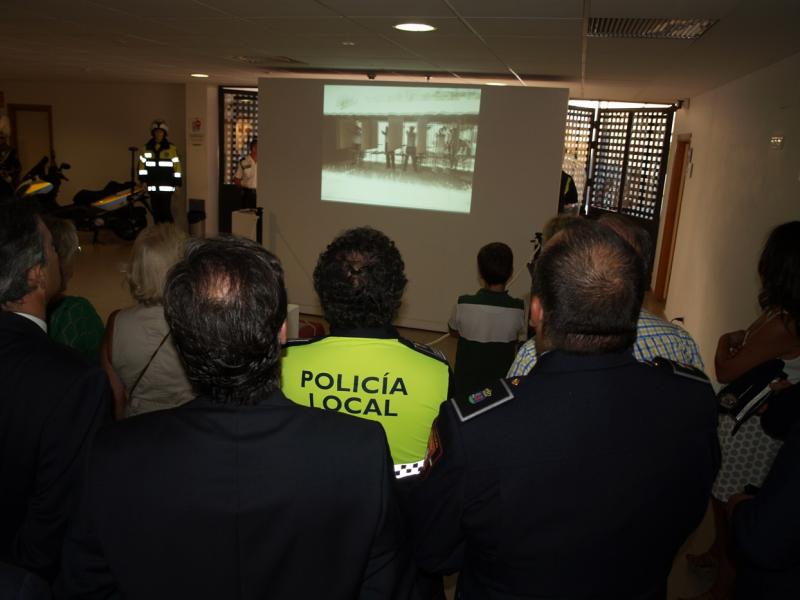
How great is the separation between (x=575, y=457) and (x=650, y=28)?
3142 millimetres

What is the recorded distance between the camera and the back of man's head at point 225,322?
97 cm

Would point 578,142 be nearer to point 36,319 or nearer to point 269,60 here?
point 269,60

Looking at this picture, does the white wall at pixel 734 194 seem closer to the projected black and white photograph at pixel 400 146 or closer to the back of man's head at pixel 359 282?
the projected black and white photograph at pixel 400 146

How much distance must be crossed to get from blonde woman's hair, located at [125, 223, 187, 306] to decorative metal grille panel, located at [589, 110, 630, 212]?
823 cm

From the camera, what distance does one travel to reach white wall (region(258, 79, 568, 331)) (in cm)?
575

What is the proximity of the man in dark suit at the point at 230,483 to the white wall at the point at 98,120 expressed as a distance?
997 centimetres

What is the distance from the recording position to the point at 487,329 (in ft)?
9.80

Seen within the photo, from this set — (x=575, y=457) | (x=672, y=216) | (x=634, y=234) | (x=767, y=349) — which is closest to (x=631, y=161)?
(x=672, y=216)

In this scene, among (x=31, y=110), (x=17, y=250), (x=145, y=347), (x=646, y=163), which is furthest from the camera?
(x=31, y=110)

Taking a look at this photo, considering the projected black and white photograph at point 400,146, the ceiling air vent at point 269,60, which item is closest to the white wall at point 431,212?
the projected black and white photograph at point 400,146

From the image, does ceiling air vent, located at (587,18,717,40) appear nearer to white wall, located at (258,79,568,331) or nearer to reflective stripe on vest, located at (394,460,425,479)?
white wall, located at (258,79,568,331)

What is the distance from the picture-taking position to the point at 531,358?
1.69 m

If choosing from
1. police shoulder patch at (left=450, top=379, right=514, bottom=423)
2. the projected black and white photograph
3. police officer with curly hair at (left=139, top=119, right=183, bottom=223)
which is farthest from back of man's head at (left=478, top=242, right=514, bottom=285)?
police officer with curly hair at (left=139, top=119, right=183, bottom=223)

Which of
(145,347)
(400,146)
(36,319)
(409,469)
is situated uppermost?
(400,146)
